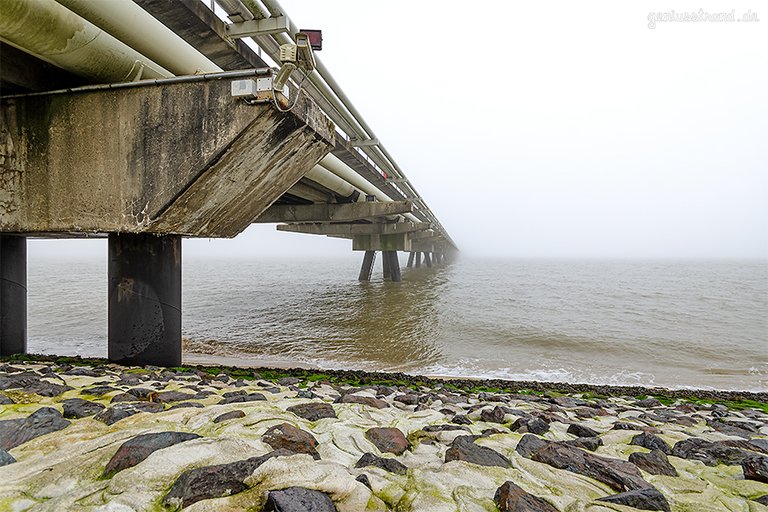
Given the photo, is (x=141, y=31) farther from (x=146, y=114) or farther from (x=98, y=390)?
(x=98, y=390)

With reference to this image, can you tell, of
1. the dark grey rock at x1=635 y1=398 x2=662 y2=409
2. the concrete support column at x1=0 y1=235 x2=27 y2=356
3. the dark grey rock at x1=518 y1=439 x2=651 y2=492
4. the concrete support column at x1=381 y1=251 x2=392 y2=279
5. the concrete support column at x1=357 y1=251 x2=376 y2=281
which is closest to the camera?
the dark grey rock at x1=518 y1=439 x2=651 y2=492

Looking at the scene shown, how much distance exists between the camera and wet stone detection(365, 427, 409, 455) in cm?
274

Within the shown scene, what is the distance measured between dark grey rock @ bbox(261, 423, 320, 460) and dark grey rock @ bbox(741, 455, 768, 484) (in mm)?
2863

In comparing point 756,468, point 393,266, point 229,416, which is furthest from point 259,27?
point 393,266

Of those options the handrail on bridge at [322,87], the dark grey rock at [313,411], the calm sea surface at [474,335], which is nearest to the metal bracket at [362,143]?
the handrail on bridge at [322,87]

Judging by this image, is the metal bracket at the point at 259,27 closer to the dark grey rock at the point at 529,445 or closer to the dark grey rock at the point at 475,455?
the dark grey rock at the point at 475,455

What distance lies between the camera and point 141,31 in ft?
12.3

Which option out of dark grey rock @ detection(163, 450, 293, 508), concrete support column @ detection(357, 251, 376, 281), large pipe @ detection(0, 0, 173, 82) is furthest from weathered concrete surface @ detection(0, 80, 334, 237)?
concrete support column @ detection(357, 251, 376, 281)

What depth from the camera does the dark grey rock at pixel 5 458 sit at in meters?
2.14

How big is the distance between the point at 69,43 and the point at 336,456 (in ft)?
13.8

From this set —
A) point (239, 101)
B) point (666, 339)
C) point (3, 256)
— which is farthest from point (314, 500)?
point (666, 339)

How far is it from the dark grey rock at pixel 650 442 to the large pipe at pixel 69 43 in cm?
599

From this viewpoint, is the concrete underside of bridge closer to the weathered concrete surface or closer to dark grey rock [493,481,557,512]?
the weathered concrete surface

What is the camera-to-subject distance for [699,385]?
8.21m
